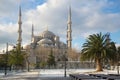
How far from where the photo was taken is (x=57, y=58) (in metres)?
131

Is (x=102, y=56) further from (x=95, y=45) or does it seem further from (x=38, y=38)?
(x=38, y=38)

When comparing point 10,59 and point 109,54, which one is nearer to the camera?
point 109,54

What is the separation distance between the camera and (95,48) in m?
47.8

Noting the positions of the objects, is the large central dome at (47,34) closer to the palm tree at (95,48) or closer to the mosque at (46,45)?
the mosque at (46,45)

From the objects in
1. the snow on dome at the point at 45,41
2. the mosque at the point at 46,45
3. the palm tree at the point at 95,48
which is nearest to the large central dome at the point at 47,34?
the mosque at the point at 46,45

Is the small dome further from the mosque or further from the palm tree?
the palm tree

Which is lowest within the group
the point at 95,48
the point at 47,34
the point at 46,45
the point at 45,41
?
the point at 95,48

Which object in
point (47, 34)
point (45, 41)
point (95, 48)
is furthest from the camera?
point (47, 34)

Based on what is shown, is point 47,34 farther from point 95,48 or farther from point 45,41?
point 95,48

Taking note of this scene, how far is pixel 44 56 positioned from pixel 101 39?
274ft

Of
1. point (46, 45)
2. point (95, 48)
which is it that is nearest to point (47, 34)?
point (46, 45)

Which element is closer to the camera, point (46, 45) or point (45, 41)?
point (46, 45)

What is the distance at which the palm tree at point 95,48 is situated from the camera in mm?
47594

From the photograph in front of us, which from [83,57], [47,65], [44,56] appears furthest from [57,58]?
[83,57]
